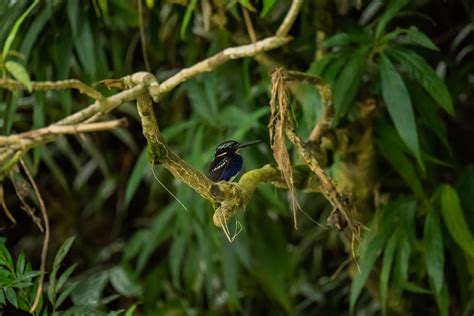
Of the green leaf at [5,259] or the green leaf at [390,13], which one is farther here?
the green leaf at [390,13]

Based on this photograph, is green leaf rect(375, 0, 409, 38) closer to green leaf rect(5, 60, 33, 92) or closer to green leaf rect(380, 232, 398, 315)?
green leaf rect(380, 232, 398, 315)

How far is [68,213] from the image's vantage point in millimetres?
2537

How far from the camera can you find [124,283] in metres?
2.16

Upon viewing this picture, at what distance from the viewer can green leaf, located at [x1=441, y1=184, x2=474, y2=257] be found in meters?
1.45

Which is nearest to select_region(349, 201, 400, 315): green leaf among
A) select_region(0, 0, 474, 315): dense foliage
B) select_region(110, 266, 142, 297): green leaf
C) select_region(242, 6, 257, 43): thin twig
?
select_region(0, 0, 474, 315): dense foliage

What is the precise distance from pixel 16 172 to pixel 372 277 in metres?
0.76

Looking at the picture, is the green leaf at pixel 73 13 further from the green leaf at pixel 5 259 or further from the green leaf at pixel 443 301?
the green leaf at pixel 443 301

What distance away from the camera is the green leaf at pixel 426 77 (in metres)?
1.40

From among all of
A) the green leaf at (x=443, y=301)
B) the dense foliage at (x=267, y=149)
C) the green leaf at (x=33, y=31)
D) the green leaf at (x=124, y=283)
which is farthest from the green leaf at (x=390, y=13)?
the green leaf at (x=124, y=283)

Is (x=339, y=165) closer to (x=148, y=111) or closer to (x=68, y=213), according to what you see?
(x=148, y=111)

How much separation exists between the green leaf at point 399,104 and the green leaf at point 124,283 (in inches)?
38.5

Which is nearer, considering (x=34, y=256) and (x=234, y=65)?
(x=234, y=65)

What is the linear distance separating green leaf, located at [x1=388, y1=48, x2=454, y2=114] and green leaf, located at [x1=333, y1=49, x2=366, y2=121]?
7cm

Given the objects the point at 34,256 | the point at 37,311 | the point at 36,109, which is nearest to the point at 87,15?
the point at 36,109
